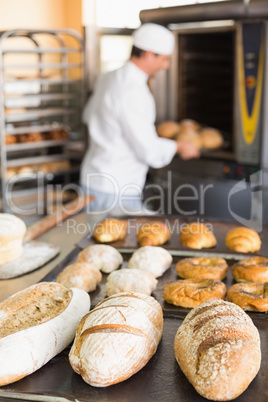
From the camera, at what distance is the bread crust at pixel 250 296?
4.95 ft

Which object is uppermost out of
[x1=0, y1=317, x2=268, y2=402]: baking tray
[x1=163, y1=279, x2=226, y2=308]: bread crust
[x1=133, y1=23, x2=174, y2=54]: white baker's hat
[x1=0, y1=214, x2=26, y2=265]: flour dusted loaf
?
[x1=133, y1=23, x2=174, y2=54]: white baker's hat

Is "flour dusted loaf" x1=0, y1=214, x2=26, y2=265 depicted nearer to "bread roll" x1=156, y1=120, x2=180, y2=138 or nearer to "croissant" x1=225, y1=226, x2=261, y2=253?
"croissant" x1=225, y1=226, x2=261, y2=253

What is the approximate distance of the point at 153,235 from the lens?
2.11m

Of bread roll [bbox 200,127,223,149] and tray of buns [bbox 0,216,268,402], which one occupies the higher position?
bread roll [bbox 200,127,223,149]

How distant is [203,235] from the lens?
2090mm

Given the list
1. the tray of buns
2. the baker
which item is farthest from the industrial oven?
the tray of buns

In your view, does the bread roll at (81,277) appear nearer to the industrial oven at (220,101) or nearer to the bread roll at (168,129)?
the industrial oven at (220,101)

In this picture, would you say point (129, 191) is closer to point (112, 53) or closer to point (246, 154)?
point (246, 154)

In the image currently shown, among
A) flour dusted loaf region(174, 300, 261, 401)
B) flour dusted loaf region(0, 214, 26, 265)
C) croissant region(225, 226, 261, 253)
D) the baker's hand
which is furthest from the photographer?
the baker's hand

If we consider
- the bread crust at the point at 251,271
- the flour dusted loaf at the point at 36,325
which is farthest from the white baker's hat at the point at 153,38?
the flour dusted loaf at the point at 36,325

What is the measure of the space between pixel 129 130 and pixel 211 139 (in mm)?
641

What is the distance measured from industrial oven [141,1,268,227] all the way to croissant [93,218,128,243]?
2.88ft

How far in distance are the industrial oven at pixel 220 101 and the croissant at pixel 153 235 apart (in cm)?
87

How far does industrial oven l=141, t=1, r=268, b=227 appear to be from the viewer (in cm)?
314
